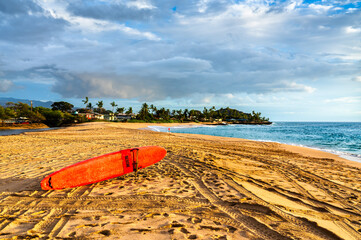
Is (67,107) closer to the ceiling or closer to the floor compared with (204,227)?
closer to the ceiling

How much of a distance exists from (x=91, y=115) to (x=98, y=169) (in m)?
97.7

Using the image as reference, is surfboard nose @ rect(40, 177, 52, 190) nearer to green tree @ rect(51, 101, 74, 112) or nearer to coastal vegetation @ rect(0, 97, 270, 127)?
coastal vegetation @ rect(0, 97, 270, 127)

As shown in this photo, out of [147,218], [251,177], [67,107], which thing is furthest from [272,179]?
[67,107]

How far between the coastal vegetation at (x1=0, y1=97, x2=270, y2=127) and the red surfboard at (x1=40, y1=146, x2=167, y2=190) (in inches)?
2358

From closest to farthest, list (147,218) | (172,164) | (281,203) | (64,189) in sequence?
(147,218) → (281,203) → (64,189) → (172,164)

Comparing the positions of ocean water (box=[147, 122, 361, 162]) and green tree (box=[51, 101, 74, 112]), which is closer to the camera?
ocean water (box=[147, 122, 361, 162])

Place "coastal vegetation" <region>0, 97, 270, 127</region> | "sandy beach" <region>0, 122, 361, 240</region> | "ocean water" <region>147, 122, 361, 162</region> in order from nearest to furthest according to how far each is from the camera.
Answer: "sandy beach" <region>0, 122, 361, 240</region> < "ocean water" <region>147, 122, 361, 162</region> < "coastal vegetation" <region>0, 97, 270, 127</region>

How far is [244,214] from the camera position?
155 inches

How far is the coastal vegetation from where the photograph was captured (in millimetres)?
55469

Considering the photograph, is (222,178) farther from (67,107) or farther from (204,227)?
(67,107)

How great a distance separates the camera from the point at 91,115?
308 feet

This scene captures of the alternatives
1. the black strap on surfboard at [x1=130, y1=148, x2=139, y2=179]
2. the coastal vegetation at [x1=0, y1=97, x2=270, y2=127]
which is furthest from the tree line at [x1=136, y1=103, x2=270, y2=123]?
the black strap on surfboard at [x1=130, y1=148, x2=139, y2=179]

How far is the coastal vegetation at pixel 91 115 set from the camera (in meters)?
55.5

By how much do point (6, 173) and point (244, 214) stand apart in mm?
7806
